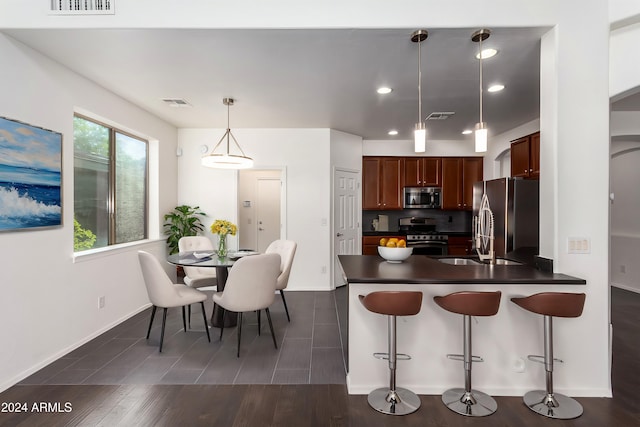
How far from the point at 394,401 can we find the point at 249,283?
58.1 inches

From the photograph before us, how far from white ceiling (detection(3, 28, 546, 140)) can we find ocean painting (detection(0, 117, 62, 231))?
722 millimetres

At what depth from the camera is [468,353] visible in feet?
Answer: 7.20

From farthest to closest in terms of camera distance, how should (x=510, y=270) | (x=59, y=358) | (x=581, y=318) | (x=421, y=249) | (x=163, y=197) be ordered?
(x=421, y=249) < (x=163, y=197) < (x=59, y=358) < (x=510, y=270) < (x=581, y=318)

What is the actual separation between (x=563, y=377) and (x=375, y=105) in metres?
3.22

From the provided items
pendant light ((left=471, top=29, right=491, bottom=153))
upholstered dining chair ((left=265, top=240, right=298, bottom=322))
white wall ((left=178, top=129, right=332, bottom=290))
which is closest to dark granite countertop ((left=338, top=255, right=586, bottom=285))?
pendant light ((left=471, top=29, right=491, bottom=153))

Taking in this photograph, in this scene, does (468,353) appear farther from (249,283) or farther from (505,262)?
(249,283)

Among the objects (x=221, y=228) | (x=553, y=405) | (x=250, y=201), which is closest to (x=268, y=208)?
(x=250, y=201)

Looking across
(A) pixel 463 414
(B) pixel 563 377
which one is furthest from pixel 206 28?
(B) pixel 563 377

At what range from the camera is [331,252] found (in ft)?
17.2

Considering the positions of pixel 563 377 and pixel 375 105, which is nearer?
pixel 563 377

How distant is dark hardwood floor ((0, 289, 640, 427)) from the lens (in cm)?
204

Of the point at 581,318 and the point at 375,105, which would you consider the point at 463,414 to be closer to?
the point at 581,318

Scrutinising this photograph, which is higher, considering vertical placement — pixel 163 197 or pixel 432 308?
pixel 163 197

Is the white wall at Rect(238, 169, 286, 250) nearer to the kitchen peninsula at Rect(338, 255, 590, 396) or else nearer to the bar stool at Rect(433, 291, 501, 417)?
the kitchen peninsula at Rect(338, 255, 590, 396)
